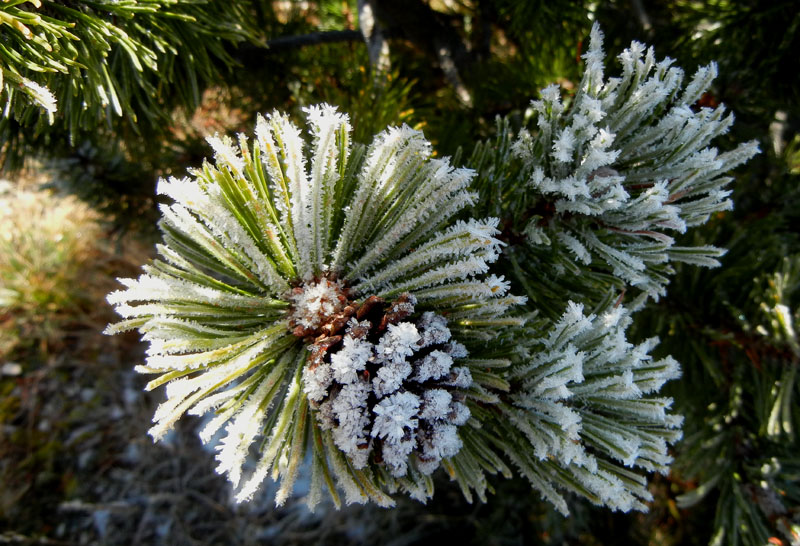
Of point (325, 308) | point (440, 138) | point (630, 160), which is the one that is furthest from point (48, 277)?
point (630, 160)

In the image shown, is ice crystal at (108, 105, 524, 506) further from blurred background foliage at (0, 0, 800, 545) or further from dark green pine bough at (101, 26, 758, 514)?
blurred background foliage at (0, 0, 800, 545)

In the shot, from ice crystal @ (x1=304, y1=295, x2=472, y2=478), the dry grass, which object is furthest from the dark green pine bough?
the dry grass

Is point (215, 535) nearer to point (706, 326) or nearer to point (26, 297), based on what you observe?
point (26, 297)

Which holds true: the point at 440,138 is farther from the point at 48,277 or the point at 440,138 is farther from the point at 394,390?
the point at 48,277

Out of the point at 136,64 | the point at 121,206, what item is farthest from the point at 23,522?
the point at 136,64

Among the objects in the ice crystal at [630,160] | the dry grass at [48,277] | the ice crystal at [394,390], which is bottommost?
the ice crystal at [394,390]

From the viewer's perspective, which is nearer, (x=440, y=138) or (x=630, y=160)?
(x=630, y=160)

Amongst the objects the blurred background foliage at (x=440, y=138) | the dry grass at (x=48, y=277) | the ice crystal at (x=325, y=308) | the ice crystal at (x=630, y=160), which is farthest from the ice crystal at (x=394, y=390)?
the dry grass at (x=48, y=277)

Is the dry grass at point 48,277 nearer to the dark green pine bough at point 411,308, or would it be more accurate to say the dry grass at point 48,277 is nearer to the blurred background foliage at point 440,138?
the blurred background foliage at point 440,138
